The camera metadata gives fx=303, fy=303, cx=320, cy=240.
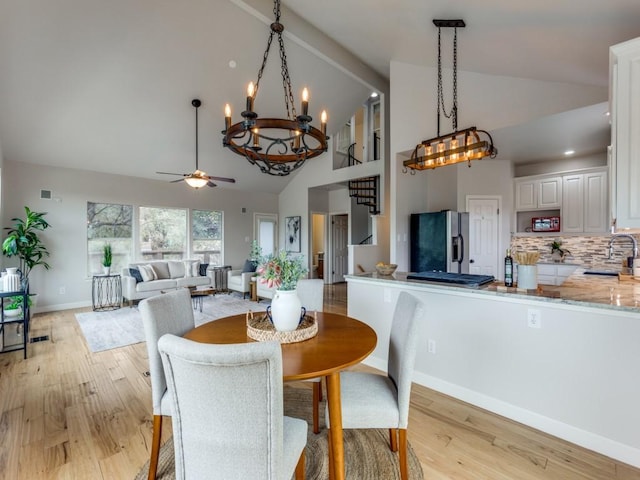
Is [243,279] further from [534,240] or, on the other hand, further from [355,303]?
[534,240]

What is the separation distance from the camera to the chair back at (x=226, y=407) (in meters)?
0.96

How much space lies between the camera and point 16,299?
12.1 feet

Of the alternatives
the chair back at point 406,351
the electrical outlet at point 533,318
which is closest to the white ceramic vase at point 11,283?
the chair back at point 406,351

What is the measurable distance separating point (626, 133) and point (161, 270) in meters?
7.00

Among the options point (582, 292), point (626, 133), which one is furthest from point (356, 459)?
point (626, 133)

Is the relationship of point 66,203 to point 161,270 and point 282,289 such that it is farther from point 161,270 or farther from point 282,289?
point 282,289

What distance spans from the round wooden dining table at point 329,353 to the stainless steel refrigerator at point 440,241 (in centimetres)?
345

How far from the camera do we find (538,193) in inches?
204

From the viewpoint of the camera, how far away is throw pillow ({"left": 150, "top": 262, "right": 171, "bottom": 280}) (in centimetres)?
629

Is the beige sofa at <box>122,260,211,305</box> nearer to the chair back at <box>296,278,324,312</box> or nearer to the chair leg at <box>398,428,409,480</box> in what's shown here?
the chair back at <box>296,278,324,312</box>

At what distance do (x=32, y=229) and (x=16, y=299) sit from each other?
2.43 m

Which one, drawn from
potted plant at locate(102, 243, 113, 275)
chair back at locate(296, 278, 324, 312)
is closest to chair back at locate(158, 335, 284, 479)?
chair back at locate(296, 278, 324, 312)

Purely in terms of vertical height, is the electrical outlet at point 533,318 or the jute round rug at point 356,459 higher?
the electrical outlet at point 533,318

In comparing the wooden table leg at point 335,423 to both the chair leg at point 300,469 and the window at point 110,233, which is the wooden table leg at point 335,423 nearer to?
the chair leg at point 300,469
